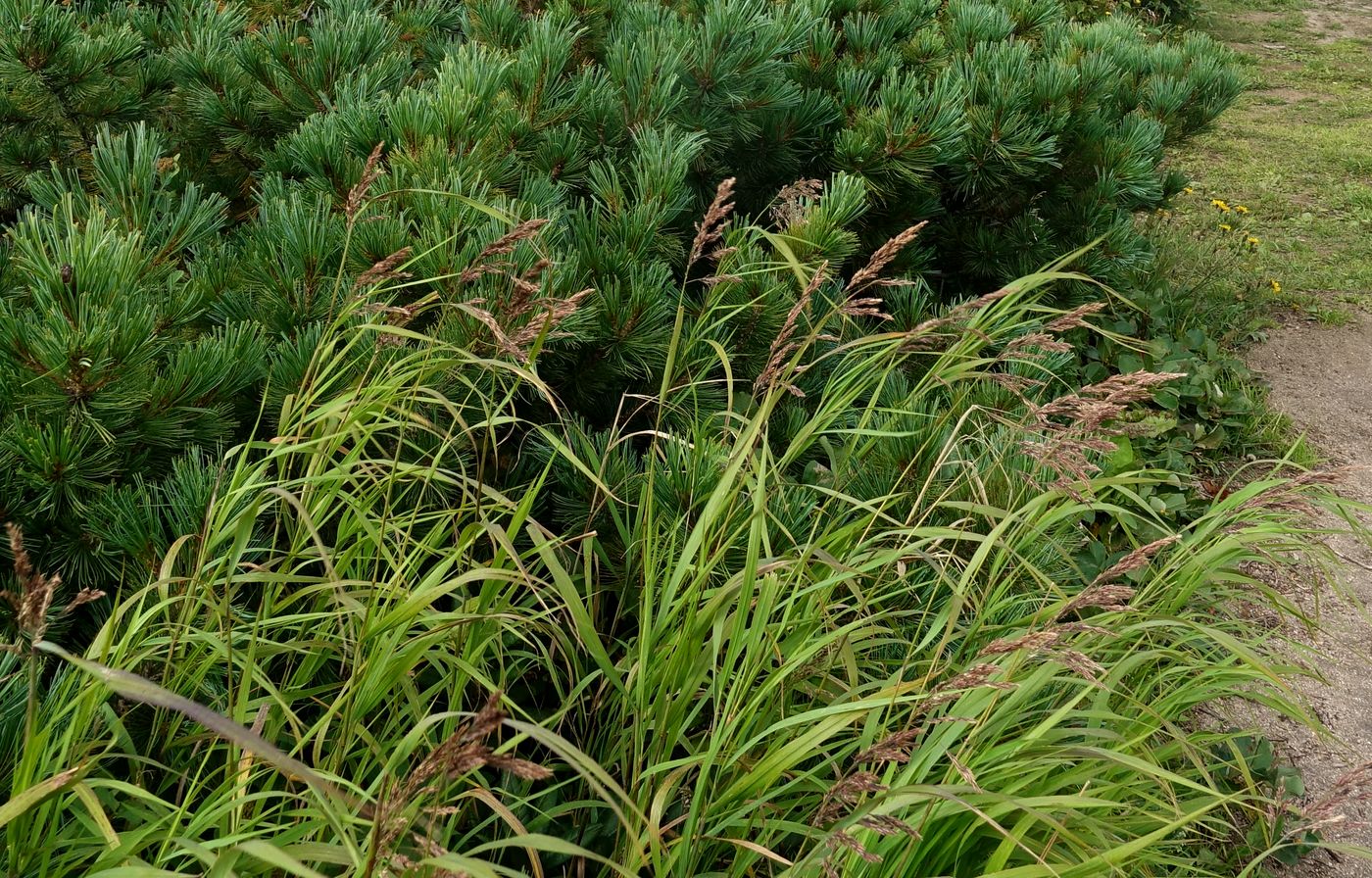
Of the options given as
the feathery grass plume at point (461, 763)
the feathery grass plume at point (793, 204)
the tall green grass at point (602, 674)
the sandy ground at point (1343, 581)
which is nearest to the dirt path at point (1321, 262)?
the sandy ground at point (1343, 581)

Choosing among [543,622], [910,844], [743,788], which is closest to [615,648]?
[543,622]

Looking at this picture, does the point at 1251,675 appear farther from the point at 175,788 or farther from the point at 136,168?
the point at 136,168

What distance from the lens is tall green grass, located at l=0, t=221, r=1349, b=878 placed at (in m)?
1.27

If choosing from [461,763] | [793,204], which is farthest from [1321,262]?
[461,763]

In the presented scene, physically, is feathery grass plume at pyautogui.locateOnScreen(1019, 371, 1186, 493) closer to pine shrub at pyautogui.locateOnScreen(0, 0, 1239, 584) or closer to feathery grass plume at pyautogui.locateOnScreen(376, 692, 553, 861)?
pine shrub at pyautogui.locateOnScreen(0, 0, 1239, 584)

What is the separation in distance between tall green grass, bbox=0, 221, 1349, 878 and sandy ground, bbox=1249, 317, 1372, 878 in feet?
1.81

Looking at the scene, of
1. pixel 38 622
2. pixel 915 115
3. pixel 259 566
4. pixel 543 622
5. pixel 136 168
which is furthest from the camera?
pixel 915 115

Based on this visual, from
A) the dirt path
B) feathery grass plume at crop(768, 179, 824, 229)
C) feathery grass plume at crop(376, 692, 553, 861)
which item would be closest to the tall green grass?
feathery grass plume at crop(376, 692, 553, 861)

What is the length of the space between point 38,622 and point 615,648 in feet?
3.94

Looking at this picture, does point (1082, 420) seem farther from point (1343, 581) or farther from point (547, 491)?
point (1343, 581)

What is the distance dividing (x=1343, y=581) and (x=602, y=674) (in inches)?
109

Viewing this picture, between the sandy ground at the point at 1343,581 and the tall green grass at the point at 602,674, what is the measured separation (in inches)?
21.7

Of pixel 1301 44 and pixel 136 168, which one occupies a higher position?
pixel 136 168

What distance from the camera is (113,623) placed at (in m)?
1.27
